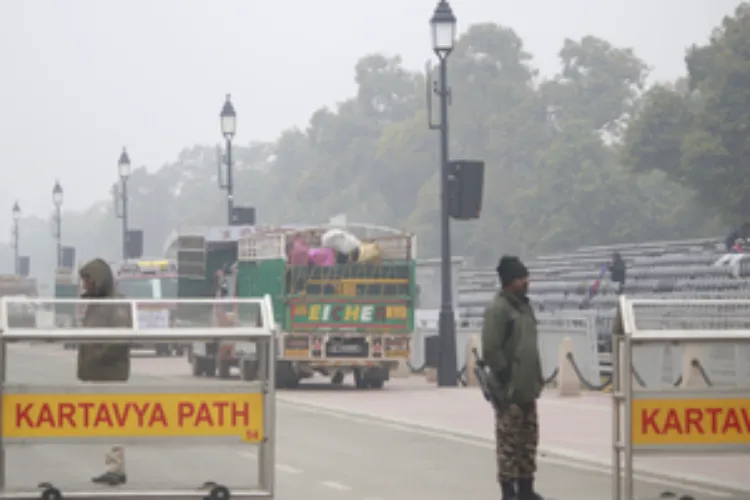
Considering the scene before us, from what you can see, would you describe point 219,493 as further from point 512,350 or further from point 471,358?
point 471,358

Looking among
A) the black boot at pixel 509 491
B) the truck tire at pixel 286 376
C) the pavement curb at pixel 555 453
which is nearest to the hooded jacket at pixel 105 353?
the black boot at pixel 509 491

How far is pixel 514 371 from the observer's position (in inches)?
525

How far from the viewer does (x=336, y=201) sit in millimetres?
155875

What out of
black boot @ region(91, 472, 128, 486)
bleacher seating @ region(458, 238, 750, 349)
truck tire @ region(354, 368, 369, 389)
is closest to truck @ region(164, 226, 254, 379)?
truck tire @ region(354, 368, 369, 389)

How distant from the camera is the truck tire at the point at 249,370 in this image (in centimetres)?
1359

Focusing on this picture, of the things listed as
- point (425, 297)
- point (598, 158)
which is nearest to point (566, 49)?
point (598, 158)

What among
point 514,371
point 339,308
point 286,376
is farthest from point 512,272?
point 286,376

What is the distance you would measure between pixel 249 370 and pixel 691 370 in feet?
10.5

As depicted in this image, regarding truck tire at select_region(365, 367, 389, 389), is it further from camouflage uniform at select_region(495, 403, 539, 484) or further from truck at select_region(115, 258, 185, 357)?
truck at select_region(115, 258, 185, 357)

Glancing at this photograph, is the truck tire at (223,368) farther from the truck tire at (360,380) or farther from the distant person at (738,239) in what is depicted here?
the distant person at (738,239)

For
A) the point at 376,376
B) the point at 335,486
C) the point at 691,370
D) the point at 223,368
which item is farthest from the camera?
the point at 376,376

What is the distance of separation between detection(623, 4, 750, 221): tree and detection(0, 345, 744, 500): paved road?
52.9m

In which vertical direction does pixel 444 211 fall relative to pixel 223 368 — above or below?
above

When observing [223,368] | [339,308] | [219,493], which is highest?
[339,308]
